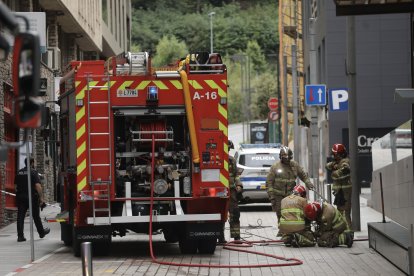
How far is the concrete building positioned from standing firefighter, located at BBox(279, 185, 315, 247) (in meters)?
4.12

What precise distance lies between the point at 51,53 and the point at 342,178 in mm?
16158

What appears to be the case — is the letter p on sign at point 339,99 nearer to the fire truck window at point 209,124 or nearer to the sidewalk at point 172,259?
the sidewalk at point 172,259

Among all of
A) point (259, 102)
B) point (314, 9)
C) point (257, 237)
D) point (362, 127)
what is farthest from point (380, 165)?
point (259, 102)

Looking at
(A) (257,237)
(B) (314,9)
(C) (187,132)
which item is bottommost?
(A) (257,237)

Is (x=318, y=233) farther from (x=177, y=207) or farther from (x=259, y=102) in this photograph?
(x=259, y=102)

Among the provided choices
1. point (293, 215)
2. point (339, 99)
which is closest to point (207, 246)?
point (293, 215)

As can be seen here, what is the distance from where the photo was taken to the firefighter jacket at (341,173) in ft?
70.2

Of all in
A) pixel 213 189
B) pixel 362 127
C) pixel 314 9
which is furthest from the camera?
pixel 314 9

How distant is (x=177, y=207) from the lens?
17438mm

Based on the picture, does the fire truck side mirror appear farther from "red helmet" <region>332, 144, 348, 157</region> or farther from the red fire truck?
"red helmet" <region>332, 144, 348, 157</region>

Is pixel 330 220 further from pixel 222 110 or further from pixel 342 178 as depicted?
pixel 222 110

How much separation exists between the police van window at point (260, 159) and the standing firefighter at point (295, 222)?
37.9 feet

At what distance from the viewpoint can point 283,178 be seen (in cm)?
2128

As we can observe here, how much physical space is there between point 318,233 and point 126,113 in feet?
14.0
